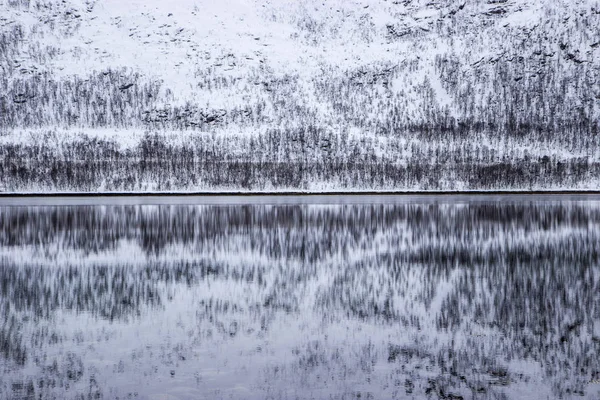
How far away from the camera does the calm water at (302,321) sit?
1184 cm

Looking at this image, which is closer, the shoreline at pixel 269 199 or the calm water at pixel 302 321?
the calm water at pixel 302 321

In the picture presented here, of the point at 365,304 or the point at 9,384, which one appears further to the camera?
the point at 365,304

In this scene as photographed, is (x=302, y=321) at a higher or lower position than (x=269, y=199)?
higher

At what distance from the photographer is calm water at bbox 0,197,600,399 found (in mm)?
11844

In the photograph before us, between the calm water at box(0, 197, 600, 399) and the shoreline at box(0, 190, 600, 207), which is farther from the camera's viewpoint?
the shoreline at box(0, 190, 600, 207)

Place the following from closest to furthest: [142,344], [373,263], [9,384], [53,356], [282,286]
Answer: [9,384], [53,356], [142,344], [282,286], [373,263]

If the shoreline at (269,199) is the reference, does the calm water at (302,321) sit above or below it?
above

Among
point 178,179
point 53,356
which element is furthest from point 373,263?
point 178,179

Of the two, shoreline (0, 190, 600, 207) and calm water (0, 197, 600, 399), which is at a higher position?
calm water (0, 197, 600, 399)

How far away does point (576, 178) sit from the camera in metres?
188

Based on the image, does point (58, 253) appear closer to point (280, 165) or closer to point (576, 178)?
point (280, 165)

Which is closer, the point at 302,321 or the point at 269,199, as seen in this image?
the point at 302,321

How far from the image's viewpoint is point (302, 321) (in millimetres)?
16562

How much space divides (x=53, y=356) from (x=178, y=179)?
170544 millimetres
